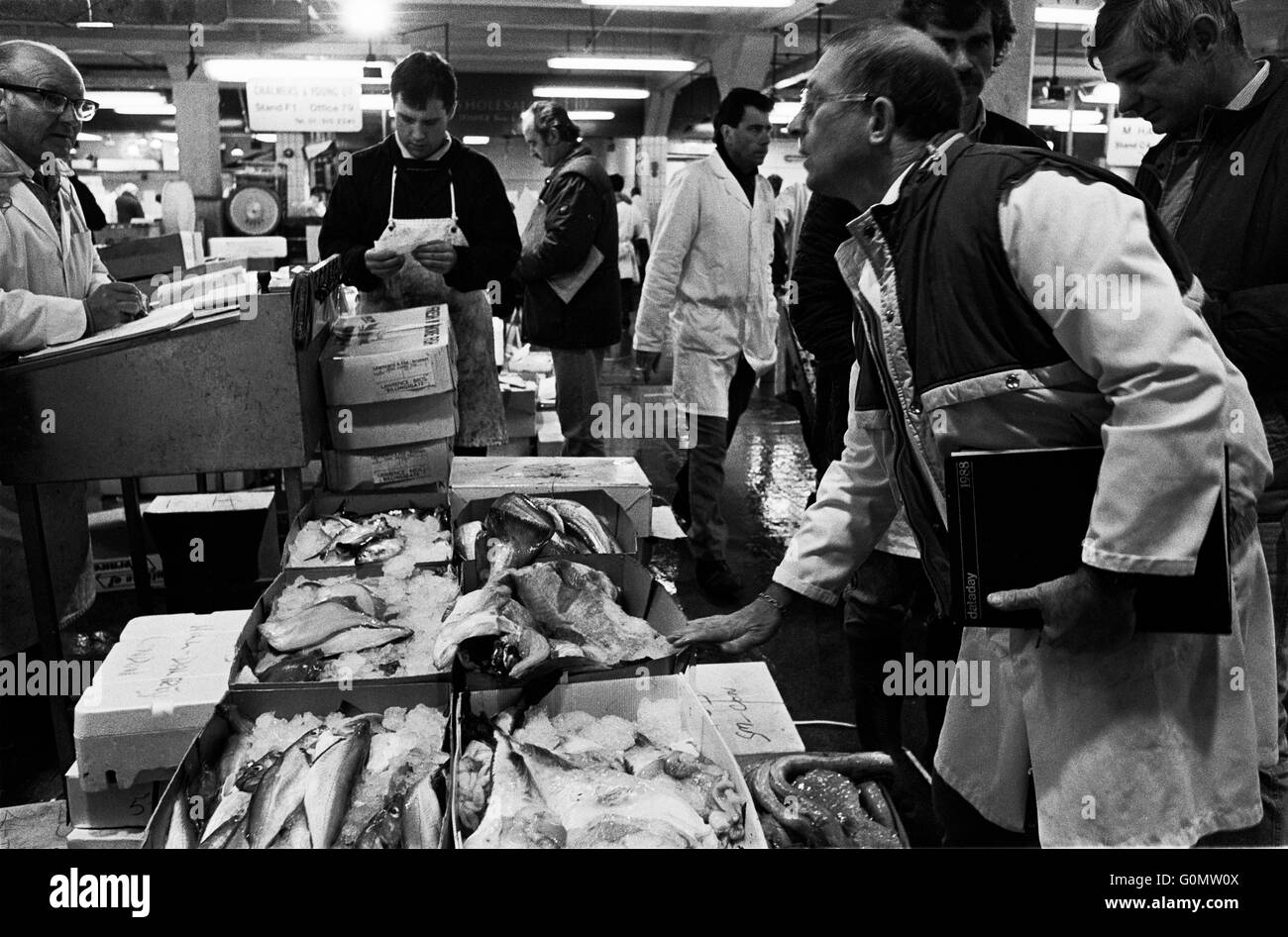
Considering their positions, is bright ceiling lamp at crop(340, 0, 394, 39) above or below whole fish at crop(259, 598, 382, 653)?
above

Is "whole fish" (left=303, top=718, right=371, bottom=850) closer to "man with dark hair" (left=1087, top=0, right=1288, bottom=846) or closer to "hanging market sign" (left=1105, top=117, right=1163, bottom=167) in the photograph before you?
"man with dark hair" (left=1087, top=0, right=1288, bottom=846)

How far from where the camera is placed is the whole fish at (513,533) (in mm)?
2766

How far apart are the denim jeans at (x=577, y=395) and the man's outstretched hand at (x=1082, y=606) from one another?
4.43 meters

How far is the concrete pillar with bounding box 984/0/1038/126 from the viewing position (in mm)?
4141

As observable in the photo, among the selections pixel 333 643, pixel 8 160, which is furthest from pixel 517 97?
pixel 333 643

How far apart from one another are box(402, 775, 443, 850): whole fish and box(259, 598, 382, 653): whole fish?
0.71m

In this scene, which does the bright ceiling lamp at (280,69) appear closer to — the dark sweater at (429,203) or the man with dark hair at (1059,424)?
the dark sweater at (429,203)

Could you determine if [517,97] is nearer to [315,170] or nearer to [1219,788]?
[315,170]

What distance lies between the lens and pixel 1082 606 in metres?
1.51

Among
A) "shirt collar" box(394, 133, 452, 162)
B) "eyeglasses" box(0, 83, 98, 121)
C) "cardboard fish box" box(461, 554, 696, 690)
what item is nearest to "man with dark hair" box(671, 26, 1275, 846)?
"cardboard fish box" box(461, 554, 696, 690)

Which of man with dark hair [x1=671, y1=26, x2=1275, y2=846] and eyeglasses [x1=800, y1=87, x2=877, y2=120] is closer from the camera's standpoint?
man with dark hair [x1=671, y1=26, x2=1275, y2=846]

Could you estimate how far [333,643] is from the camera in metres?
2.43

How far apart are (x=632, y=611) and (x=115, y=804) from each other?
1204 mm
